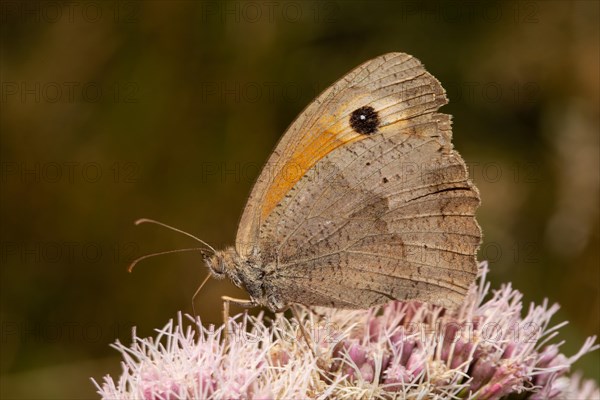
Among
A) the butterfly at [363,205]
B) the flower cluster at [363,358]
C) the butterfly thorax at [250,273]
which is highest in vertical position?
the butterfly at [363,205]

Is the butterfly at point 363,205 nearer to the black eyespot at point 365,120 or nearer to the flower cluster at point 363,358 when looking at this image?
the black eyespot at point 365,120


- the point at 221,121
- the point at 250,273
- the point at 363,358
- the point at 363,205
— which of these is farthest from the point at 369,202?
the point at 221,121

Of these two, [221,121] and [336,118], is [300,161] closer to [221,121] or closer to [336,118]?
[336,118]

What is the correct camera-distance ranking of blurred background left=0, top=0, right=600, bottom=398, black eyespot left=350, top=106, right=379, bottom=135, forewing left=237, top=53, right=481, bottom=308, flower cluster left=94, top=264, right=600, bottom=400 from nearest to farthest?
flower cluster left=94, top=264, right=600, bottom=400 < forewing left=237, top=53, right=481, bottom=308 < black eyespot left=350, top=106, right=379, bottom=135 < blurred background left=0, top=0, right=600, bottom=398

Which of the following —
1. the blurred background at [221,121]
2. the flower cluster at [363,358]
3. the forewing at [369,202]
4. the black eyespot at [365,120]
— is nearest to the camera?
the flower cluster at [363,358]

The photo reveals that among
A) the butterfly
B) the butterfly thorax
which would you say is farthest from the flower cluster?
the butterfly

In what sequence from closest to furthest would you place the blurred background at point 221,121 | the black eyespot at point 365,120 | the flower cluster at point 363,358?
1. the flower cluster at point 363,358
2. the black eyespot at point 365,120
3. the blurred background at point 221,121

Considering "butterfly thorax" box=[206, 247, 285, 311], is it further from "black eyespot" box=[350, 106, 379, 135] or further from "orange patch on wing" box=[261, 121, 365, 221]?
"black eyespot" box=[350, 106, 379, 135]

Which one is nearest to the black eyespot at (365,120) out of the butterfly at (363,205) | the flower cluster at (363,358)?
the butterfly at (363,205)
